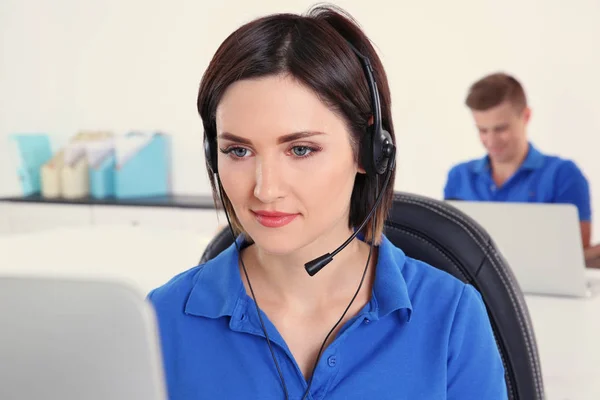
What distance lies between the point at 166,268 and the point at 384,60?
1493mm

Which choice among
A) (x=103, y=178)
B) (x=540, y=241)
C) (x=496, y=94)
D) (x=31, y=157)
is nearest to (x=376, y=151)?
(x=540, y=241)

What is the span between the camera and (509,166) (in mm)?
3154

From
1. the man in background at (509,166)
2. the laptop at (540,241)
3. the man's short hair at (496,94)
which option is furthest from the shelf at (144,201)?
the laptop at (540,241)

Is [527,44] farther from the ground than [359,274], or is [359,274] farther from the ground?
[527,44]

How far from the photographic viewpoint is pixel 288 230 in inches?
37.3

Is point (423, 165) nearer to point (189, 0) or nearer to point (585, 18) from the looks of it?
point (585, 18)

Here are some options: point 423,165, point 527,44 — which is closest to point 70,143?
point 423,165

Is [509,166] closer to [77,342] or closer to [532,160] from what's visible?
[532,160]

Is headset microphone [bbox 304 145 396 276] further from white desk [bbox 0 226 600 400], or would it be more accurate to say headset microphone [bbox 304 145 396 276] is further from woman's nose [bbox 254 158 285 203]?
white desk [bbox 0 226 600 400]

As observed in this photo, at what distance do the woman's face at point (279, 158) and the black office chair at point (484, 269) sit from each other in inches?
10.8

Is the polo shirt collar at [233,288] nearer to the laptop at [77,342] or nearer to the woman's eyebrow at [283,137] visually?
the woman's eyebrow at [283,137]

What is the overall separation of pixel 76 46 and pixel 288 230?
365 cm

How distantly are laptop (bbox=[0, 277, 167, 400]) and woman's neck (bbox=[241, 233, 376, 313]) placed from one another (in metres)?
0.60

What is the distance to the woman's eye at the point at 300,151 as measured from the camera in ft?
3.10
